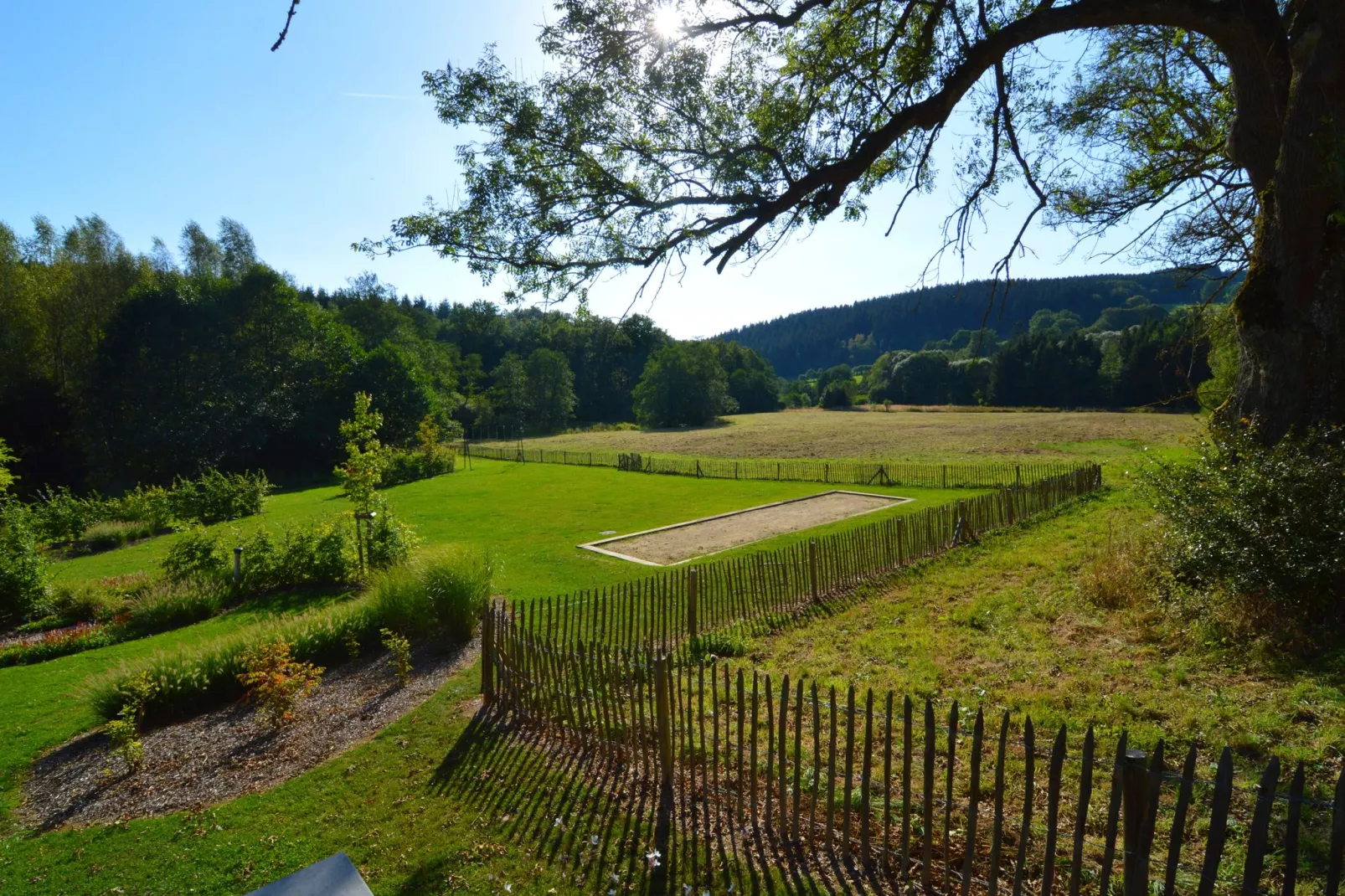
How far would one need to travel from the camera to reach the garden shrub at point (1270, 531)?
7215mm

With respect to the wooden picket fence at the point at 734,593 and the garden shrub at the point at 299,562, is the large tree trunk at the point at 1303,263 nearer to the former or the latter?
the wooden picket fence at the point at 734,593

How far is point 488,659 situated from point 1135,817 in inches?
277

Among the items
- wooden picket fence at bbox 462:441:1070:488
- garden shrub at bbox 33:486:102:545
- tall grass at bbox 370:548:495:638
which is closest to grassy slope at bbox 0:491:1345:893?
tall grass at bbox 370:548:495:638

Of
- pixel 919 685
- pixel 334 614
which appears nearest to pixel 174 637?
pixel 334 614

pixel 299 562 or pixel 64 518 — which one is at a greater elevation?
pixel 299 562

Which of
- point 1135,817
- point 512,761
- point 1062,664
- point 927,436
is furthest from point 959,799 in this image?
point 927,436

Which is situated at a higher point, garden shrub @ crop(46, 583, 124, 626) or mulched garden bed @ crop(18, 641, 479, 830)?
mulched garden bed @ crop(18, 641, 479, 830)

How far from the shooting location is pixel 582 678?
6875mm

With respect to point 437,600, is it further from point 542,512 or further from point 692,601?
point 542,512

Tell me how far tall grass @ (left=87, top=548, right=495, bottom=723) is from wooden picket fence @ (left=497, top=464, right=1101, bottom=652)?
3.69 ft

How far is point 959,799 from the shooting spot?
512cm

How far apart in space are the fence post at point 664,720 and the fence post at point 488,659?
10.8 feet

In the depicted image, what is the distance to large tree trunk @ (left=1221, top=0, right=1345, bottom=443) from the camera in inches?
293

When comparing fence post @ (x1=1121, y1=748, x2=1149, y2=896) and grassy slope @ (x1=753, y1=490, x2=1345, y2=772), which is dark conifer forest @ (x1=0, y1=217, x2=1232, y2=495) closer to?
grassy slope @ (x1=753, y1=490, x2=1345, y2=772)
